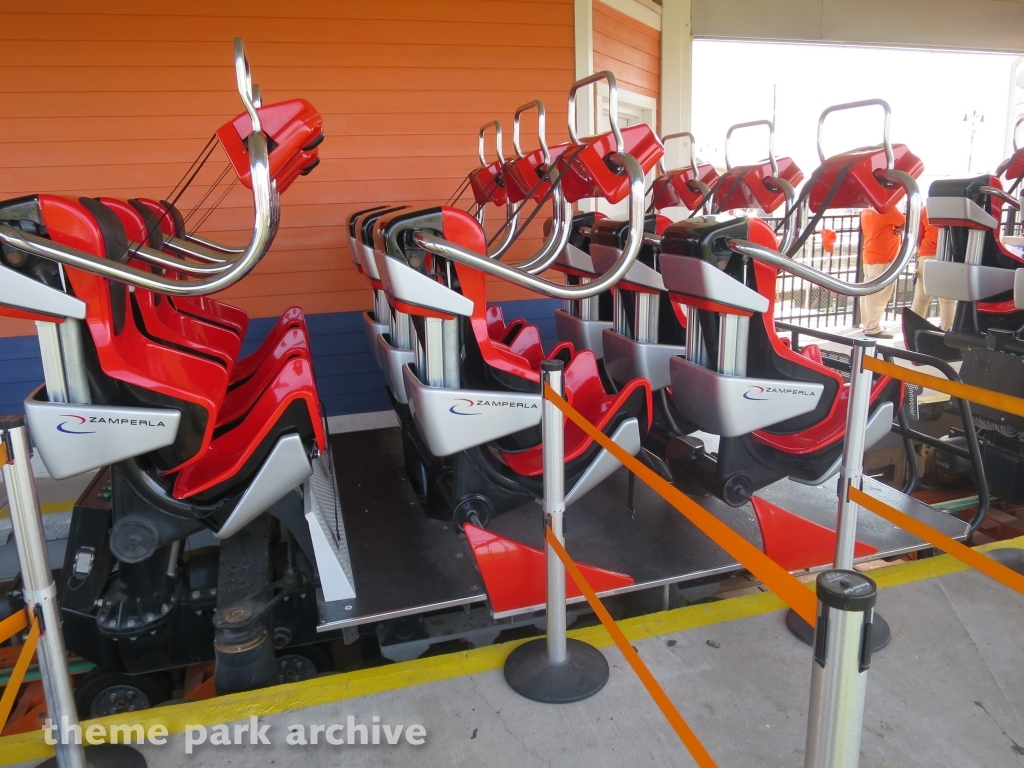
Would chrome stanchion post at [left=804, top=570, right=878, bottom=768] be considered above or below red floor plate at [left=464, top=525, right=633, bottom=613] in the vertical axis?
above

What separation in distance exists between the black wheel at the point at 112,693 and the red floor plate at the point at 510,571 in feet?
3.75

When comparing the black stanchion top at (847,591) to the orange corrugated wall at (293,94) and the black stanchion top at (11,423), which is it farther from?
the orange corrugated wall at (293,94)

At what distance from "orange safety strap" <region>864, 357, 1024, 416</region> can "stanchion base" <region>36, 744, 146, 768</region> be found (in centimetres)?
189

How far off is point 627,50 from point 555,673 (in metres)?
4.69

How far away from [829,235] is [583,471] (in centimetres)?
627

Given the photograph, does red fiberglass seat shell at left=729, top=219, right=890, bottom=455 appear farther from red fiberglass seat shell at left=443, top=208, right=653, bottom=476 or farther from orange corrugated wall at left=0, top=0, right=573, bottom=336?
orange corrugated wall at left=0, top=0, right=573, bottom=336

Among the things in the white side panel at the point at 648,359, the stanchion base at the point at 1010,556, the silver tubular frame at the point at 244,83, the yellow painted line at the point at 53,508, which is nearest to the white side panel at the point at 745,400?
the white side panel at the point at 648,359

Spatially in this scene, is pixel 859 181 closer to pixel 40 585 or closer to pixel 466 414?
pixel 466 414

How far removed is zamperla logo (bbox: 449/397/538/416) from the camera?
91.8 inches

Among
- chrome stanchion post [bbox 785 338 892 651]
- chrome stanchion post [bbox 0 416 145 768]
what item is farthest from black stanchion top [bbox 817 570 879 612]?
chrome stanchion post [bbox 0 416 145 768]

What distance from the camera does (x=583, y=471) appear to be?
8.49 ft

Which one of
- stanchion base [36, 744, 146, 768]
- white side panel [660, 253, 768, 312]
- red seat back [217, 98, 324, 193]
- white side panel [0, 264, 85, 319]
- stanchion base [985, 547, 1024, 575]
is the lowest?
stanchion base [36, 744, 146, 768]

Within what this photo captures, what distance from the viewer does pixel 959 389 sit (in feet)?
4.50

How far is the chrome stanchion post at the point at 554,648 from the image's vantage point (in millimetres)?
1872
